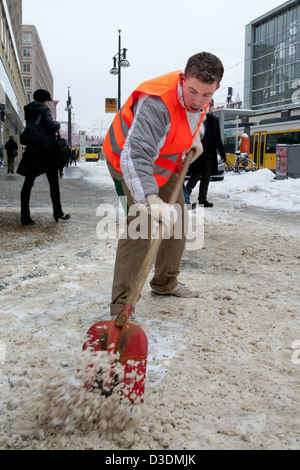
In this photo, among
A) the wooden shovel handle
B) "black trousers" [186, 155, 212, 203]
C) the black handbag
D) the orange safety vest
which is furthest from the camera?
"black trousers" [186, 155, 212, 203]

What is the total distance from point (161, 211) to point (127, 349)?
0.64 m

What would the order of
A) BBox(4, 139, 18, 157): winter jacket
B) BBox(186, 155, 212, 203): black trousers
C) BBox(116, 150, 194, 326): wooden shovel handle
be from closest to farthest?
1. BBox(116, 150, 194, 326): wooden shovel handle
2. BBox(186, 155, 212, 203): black trousers
3. BBox(4, 139, 18, 157): winter jacket

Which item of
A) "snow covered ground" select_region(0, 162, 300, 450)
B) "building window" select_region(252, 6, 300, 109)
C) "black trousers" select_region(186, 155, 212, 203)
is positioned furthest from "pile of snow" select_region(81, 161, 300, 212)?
"building window" select_region(252, 6, 300, 109)

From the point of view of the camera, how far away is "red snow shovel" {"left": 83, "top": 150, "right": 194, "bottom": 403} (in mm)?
1653

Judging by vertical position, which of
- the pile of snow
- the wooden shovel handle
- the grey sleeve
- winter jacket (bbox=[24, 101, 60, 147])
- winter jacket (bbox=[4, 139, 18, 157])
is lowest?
the wooden shovel handle

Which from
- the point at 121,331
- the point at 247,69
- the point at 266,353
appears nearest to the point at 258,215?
the point at 266,353

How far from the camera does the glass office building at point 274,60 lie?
50531 mm

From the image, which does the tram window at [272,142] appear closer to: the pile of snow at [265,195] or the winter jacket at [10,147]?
the pile of snow at [265,195]

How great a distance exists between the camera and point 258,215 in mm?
7105

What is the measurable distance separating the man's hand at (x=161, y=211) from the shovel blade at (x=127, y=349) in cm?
50

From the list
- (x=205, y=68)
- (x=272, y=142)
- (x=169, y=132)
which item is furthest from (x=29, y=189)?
(x=272, y=142)

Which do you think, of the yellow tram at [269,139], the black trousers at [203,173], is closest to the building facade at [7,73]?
the yellow tram at [269,139]

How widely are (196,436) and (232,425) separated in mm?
156

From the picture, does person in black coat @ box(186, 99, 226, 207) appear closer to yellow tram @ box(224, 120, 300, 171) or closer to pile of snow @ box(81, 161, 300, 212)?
pile of snow @ box(81, 161, 300, 212)
